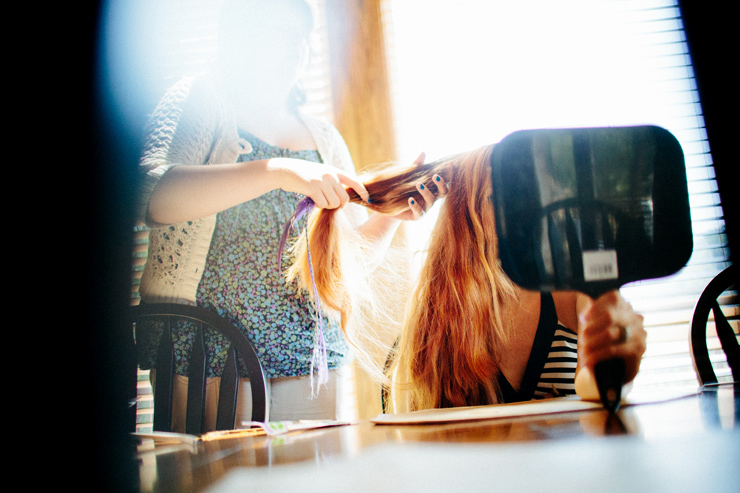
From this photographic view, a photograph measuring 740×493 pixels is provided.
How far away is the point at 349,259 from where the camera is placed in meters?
0.83

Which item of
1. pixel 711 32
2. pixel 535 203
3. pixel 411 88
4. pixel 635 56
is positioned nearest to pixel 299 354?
pixel 535 203

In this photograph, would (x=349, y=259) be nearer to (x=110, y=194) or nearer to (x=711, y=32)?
(x=110, y=194)

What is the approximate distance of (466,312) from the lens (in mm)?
762

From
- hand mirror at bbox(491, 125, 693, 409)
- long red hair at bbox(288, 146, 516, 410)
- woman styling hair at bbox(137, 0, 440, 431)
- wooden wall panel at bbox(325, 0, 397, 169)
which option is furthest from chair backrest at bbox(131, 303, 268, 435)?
wooden wall panel at bbox(325, 0, 397, 169)

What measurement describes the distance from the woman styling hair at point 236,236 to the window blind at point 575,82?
546 millimetres

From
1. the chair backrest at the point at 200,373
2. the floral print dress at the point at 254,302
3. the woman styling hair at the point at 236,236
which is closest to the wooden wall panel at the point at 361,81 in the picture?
the woman styling hair at the point at 236,236

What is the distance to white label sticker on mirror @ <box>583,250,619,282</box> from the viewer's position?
381 mm

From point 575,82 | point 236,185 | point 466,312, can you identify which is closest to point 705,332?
point 466,312

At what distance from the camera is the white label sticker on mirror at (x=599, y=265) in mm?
381

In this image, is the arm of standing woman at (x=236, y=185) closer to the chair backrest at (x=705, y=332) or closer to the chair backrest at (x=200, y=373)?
the chair backrest at (x=200, y=373)

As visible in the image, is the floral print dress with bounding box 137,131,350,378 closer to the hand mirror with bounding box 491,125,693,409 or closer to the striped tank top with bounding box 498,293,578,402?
the striped tank top with bounding box 498,293,578,402

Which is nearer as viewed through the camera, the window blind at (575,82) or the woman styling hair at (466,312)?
the woman styling hair at (466,312)

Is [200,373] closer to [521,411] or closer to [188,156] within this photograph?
[188,156]

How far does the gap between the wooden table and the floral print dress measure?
0.50 m
